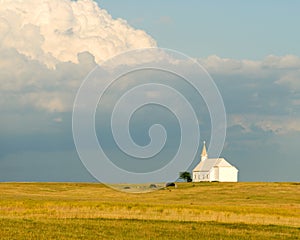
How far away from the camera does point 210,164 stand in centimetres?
16712

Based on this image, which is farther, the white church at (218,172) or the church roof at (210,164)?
the church roof at (210,164)

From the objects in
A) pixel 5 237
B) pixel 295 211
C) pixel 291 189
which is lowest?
pixel 5 237

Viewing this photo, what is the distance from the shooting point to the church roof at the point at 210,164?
162875mm

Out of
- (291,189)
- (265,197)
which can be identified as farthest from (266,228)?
(291,189)

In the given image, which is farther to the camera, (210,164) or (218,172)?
(210,164)

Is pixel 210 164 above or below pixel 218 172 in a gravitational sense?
above

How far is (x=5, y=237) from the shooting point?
2956cm

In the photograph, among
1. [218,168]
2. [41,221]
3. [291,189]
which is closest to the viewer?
[41,221]

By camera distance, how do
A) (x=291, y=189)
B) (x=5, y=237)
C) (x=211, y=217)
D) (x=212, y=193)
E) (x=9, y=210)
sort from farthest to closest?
(x=291, y=189) → (x=212, y=193) → (x=9, y=210) → (x=211, y=217) → (x=5, y=237)

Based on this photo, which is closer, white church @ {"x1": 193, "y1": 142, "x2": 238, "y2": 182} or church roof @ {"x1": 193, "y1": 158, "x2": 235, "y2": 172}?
white church @ {"x1": 193, "y1": 142, "x2": 238, "y2": 182}

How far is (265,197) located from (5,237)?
223ft

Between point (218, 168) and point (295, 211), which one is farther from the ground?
point (218, 168)

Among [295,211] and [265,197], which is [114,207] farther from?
[265,197]

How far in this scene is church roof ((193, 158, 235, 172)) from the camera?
163 m
